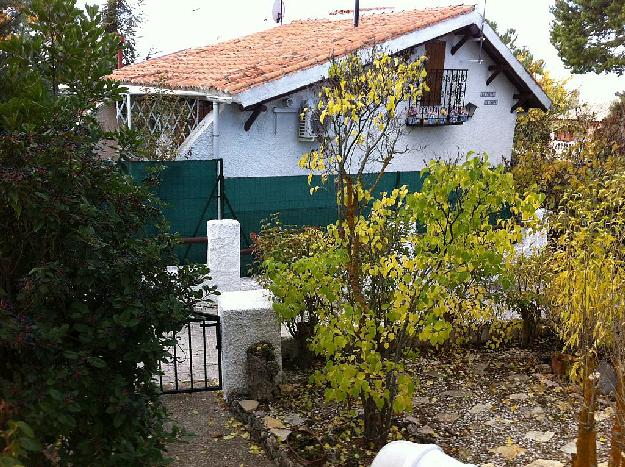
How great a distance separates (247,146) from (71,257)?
929cm

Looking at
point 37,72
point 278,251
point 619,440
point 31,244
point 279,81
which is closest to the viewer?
point 31,244

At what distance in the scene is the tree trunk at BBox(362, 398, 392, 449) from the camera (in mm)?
5453

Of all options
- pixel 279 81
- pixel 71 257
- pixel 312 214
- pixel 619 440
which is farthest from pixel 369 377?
pixel 279 81

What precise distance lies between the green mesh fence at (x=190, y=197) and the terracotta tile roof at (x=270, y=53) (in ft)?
4.99

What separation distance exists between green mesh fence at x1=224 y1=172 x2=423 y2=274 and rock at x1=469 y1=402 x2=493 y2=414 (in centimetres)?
521

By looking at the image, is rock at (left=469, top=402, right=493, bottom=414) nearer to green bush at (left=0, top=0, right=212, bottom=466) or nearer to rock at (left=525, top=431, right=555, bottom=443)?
rock at (left=525, top=431, right=555, bottom=443)

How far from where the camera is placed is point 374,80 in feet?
17.2

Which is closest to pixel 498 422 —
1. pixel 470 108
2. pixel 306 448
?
Result: pixel 306 448

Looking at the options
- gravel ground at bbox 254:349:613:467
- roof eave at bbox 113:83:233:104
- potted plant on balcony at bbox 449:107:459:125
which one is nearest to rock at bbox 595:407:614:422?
gravel ground at bbox 254:349:613:467

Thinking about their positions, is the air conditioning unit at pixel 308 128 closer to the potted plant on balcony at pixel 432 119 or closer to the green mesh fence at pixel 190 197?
the green mesh fence at pixel 190 197

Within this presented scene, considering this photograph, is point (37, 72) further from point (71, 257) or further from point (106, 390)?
point (106, 390)

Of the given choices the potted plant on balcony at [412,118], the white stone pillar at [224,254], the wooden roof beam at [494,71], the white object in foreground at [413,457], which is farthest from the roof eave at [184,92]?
the white object in foreground at [413,457]

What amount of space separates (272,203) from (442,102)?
562cm

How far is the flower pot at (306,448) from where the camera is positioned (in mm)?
5238
